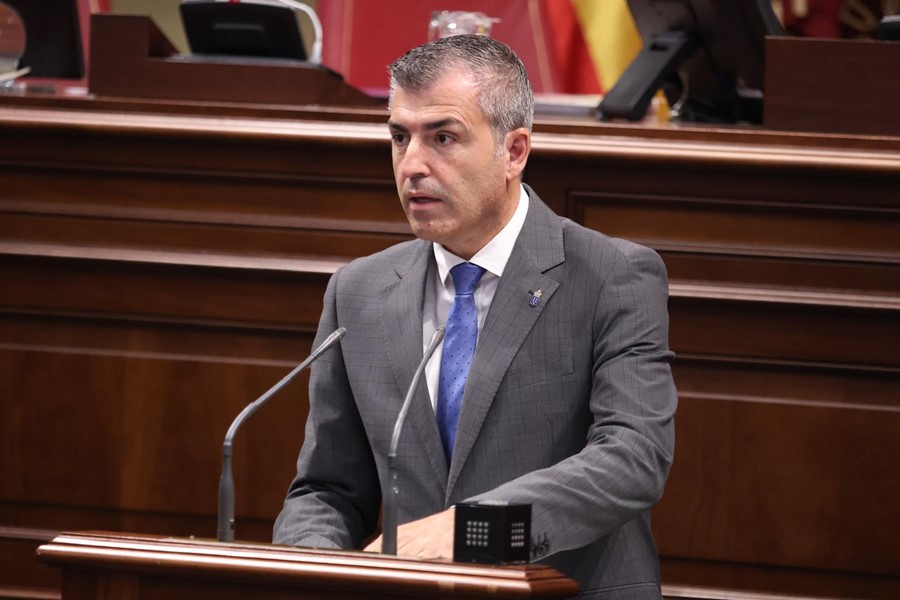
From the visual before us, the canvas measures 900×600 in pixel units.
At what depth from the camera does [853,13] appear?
156 inches

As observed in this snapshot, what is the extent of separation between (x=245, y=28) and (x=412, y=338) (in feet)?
4.16

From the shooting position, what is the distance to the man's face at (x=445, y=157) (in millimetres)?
1893

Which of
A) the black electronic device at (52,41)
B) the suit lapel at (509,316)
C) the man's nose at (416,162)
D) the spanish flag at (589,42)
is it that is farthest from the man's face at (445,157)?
the spanish flag at (589,42)

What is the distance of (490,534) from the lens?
144 cm

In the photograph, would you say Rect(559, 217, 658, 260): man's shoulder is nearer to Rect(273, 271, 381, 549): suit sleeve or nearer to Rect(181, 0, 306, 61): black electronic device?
Rect(273, 271, 381, 549): suit sleeve

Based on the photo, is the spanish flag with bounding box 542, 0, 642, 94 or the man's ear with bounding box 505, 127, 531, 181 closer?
the man's ear with bounding box 505, 127, 531, 181

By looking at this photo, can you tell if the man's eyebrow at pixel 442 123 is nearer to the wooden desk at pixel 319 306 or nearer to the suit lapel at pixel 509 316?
the suit lapel at pixel 509 316

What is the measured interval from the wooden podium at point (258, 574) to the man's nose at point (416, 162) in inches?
25.7

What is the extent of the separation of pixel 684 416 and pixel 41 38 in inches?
78.8

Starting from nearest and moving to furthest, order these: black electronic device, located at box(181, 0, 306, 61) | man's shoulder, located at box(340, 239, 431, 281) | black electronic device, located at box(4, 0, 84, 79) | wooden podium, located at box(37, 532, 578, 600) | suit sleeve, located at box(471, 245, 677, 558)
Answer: wooden podium, located at box(37, 532, 578, 600)
suit sleeve, located at box(471, 245, 677, 558)
man's shoulder, located at box(340, 239, 431, 281)
black electronic device, located at box(181, 0, 306, 61)
black electronic device, located at box(4, 0, 84, 79)

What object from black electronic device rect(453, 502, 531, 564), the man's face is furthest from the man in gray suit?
black electronic device rect(453, 502, 531, 564)

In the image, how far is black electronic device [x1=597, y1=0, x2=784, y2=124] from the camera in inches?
112

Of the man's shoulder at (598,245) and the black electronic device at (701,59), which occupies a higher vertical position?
the black electronic device at (701,59)

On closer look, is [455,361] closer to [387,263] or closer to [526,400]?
[526,400]
